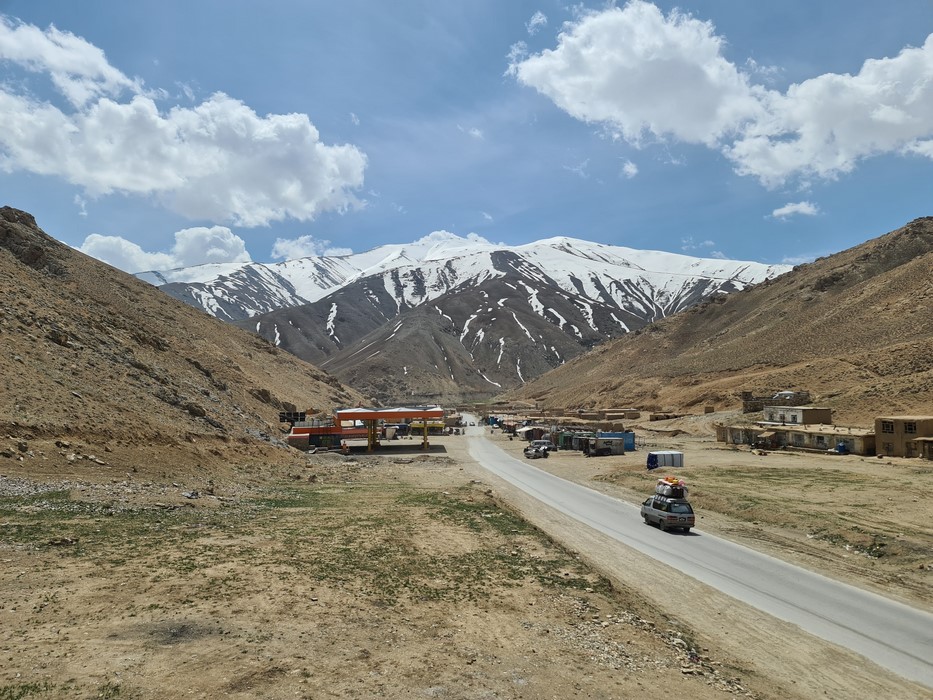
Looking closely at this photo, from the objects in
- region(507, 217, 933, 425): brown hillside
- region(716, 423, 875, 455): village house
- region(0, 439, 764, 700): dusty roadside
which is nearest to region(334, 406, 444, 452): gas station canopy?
region(716, 423, 875, 455): village house

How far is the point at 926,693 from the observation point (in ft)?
34.0

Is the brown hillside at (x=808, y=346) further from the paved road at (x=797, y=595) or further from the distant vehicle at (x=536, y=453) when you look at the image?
the paved road at (x=797, y=595)

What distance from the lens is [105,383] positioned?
30.9 meters

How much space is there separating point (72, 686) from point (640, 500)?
28872 mm

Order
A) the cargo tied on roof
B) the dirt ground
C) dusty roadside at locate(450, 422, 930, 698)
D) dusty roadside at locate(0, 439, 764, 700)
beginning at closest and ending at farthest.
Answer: dusty roadside at locate(0, 439, 764, 700), the dirt ground, dusty roadside at locate(450, 422, 930, 698), the cargo tied on roof

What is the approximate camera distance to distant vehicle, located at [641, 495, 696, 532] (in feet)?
75.6

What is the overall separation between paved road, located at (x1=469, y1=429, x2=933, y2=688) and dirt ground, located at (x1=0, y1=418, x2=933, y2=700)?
0.83m

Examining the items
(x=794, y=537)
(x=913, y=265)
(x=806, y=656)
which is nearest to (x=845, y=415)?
(x=794, y=537)

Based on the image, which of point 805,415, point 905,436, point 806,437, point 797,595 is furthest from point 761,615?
point 805,415

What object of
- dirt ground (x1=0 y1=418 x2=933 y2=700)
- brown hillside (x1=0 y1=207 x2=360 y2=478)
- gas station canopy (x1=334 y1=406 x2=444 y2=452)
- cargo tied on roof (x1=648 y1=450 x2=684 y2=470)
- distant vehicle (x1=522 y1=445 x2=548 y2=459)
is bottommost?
distant vehicle (x1=522 y1=445 x2=548 y2=459)

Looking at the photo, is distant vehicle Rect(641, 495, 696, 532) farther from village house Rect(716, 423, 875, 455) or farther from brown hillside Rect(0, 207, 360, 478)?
village house Rect(716, 423, 875, 455)

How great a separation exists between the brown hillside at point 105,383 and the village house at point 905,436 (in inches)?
1831

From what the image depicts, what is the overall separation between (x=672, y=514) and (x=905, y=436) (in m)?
32.3

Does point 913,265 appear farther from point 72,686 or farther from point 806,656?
Result: point 72,686
